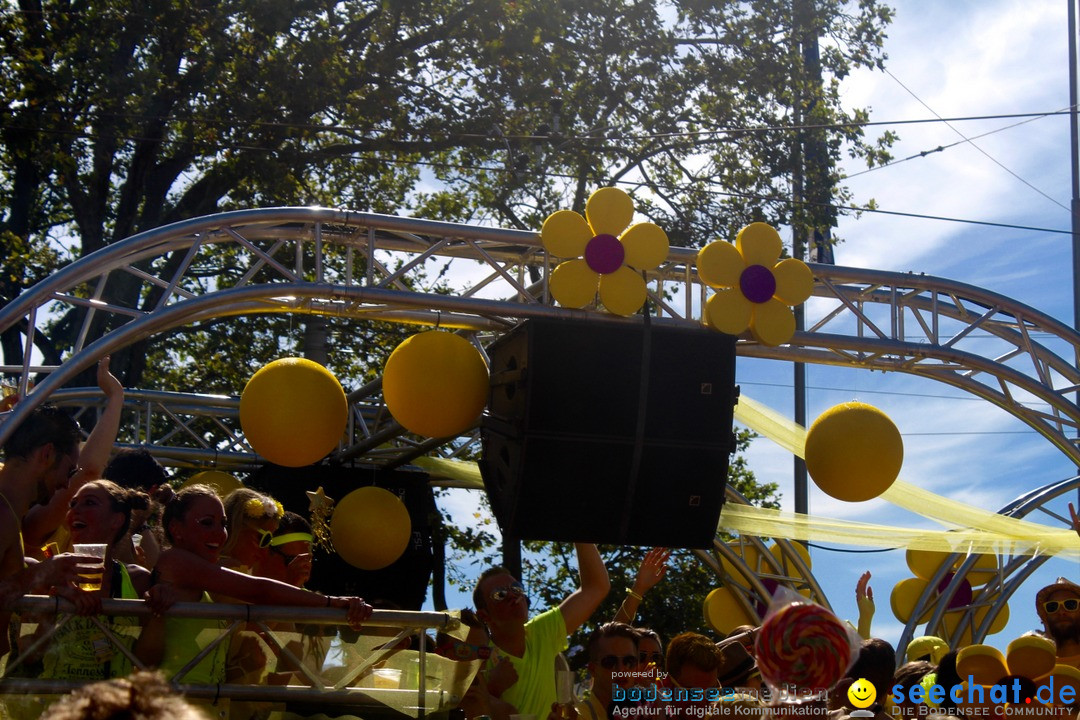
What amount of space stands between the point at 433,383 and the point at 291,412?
68 cm

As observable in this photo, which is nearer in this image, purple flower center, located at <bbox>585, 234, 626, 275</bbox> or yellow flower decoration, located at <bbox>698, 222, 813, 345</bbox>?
purple flower center, located at <bbox>585, 234, 626, 275</bbox>

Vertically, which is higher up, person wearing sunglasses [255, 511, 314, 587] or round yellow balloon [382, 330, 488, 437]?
round yellow balloon [382, 330, 488, 437]

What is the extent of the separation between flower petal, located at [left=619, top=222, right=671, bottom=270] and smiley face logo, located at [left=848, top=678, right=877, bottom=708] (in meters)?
2.84

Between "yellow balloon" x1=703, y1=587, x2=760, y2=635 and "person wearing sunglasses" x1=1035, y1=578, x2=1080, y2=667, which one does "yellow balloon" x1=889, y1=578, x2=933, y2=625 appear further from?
"person wearing sunglasses" x1=1035, y1=578, x2=1080, y2=667

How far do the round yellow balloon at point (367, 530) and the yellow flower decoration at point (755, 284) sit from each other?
224 centimetres

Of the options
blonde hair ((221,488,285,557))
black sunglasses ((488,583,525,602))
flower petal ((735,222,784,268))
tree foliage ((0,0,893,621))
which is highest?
tree foliage ((0,0,893,621))

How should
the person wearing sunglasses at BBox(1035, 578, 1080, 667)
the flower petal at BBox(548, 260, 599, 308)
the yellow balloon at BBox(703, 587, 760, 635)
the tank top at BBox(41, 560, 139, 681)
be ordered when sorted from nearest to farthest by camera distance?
the tank top at BBox(41, 560, 139, 681), the person wearing sunglasses at BBox(1035, 578, 1080, 667), the flower petal at BBox(548, 260, 599, 308), the yellow balloon at BBox(703, 587, 760, 635)

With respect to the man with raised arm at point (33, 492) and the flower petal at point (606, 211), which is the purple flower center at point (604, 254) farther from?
the man with raised arm at point (33, 492)

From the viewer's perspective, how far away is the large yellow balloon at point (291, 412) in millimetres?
5480

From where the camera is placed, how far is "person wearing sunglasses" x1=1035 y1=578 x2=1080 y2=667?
4.74 meters

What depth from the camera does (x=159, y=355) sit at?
13.2 metres

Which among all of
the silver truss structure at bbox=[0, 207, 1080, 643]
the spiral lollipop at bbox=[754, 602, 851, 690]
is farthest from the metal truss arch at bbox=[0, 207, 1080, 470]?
the spiral lollipop at bbox=[754, 602, 851, 690]

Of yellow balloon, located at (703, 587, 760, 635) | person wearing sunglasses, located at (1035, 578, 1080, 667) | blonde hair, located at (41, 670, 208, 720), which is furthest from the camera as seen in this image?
yellow balloon, located at (703, 587, 760, 635)

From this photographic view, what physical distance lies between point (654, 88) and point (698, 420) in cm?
723
